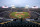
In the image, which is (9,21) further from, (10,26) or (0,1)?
(0,1)

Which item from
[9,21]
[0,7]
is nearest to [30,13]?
[9,21]

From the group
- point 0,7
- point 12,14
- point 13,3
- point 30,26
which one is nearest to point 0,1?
point 0,7

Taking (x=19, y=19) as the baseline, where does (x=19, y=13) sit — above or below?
above

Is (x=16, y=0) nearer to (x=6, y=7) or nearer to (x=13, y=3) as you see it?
(x=13, y=3)

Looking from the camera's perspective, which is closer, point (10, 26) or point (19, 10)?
point (10, 26)

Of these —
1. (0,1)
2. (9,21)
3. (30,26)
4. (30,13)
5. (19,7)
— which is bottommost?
(30,26)

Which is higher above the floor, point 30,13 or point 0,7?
point 0,7
